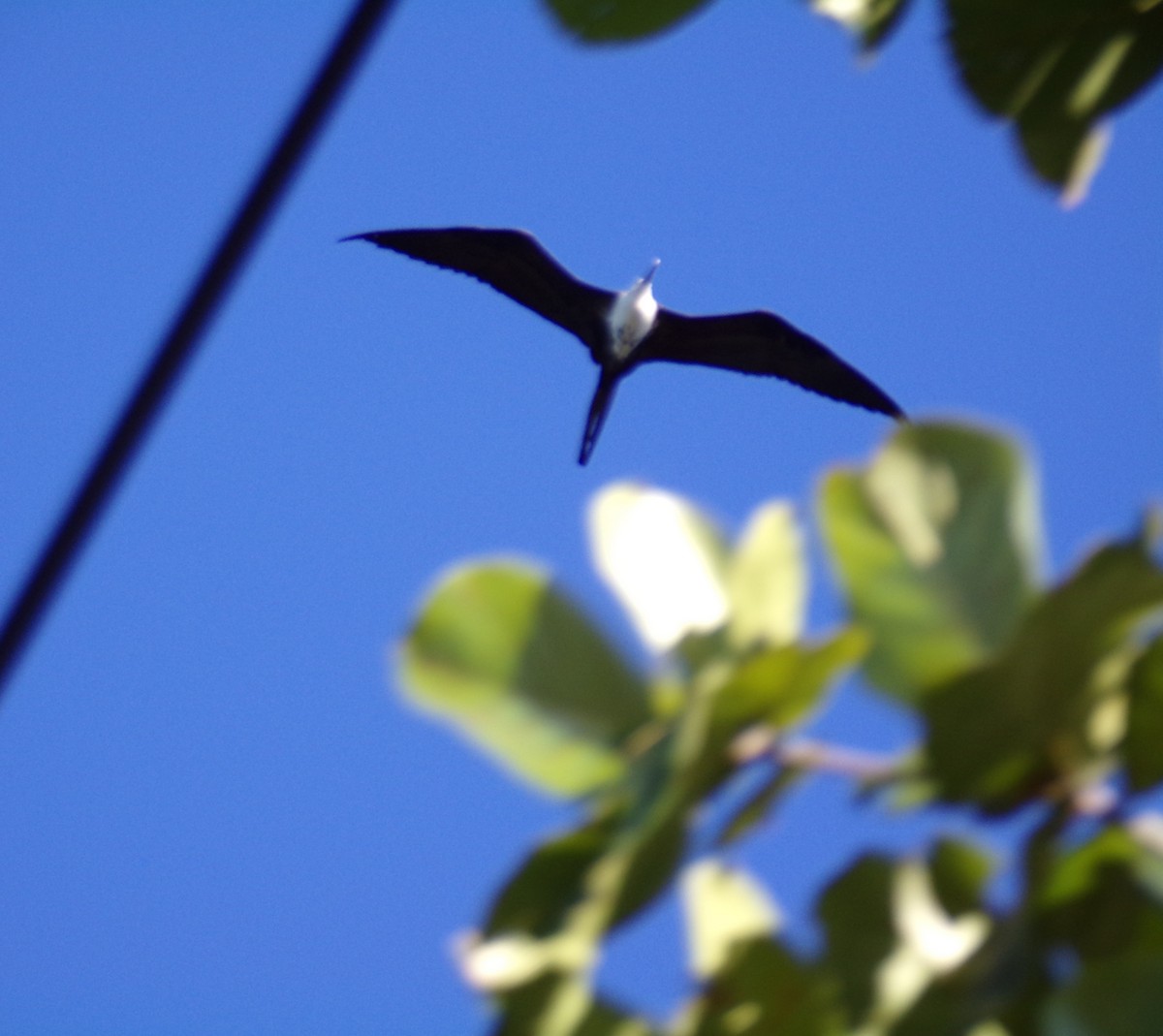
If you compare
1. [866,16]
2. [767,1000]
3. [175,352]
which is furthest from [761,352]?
[175,352]

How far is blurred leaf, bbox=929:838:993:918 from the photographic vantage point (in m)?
0.85

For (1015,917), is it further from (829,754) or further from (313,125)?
(313,125)

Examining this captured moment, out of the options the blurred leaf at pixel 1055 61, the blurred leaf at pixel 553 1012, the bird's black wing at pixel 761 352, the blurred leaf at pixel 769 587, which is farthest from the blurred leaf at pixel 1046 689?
the bird's black wing at pixel 761 352

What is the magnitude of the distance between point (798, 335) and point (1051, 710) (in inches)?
81.1

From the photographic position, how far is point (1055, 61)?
123cm

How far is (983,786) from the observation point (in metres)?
0.83

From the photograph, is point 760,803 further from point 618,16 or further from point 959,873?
point 618,16

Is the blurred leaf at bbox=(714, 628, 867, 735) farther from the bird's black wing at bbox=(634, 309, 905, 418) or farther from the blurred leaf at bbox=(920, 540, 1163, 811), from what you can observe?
the bird's black wing at bbox=(634, 309, 905, 418)

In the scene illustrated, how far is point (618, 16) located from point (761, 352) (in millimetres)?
1767

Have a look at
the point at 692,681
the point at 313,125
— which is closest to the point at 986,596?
the point at 692,681

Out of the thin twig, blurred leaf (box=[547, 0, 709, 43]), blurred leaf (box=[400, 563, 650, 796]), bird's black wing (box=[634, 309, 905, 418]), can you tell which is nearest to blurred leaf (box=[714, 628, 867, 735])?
blurred leaf (box=[400, 563, 650, 796])

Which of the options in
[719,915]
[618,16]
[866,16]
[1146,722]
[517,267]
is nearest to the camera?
[1146,722]

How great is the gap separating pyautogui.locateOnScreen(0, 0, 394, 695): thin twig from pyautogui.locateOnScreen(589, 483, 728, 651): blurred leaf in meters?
0.48

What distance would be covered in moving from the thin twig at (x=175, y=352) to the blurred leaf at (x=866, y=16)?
2.86ft
